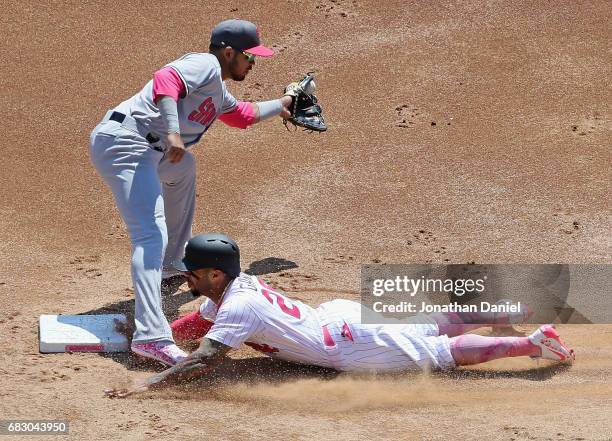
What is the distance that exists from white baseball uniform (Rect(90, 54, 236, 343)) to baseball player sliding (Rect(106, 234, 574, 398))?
0.97 feet

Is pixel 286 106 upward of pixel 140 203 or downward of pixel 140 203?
upward

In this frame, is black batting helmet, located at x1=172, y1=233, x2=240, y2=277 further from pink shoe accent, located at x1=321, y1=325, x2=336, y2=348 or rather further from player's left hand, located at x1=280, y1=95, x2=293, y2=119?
player's left hand, located at x1=280, y1=95, x2=293, y2=119

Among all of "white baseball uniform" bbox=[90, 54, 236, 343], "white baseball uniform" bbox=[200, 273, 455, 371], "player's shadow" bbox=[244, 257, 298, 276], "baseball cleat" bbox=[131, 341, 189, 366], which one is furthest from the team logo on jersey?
"baseball cleat" bbox=[131, 341, 189, 366]

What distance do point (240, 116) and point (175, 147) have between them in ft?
3.53

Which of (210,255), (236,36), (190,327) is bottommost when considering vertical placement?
(190,327)

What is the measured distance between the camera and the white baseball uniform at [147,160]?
22.3ft

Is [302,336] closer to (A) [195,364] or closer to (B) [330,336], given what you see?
(B) [330,336]

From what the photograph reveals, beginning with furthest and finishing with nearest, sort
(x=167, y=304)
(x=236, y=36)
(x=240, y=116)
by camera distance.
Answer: (x=240, y=116) → (x=167, y=304) → (x=236, y=36)

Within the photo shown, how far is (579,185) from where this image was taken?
953 centimetres

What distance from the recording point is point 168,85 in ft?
23.0

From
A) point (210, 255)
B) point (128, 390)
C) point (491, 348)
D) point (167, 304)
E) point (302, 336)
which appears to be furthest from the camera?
point (167, 304)

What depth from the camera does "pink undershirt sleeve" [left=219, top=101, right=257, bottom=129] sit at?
7.95 metres

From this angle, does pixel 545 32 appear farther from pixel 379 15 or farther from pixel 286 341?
pixel 286 341

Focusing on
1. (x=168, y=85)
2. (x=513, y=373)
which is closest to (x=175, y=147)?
(x=168, y=85)
